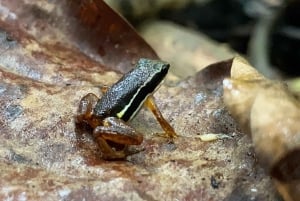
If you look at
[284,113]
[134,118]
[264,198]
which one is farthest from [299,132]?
[134,118]

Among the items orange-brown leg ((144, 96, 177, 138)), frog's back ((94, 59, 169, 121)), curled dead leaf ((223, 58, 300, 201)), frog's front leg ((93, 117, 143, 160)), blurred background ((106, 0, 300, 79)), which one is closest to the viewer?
curled dead leaf ((223, 58, 300, 201))

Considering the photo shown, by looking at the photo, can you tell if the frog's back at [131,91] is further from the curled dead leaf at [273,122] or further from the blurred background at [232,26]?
the blurred background at [232,26]

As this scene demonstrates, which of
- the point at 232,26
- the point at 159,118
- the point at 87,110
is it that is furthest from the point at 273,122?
the point at 232,26

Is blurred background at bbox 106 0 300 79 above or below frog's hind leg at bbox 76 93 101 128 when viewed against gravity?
below

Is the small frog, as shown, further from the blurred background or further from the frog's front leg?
the blurred background

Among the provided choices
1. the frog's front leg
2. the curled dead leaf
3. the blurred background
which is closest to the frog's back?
the frog's front leg

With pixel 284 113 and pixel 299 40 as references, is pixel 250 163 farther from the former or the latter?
pixel 299 40

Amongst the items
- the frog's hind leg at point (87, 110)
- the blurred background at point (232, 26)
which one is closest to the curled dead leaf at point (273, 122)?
the frog's hind leg at point (87, 110)

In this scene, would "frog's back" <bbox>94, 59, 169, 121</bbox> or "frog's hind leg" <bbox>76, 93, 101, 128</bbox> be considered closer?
"frog's hind leg" <bbox>76, 93, 101, 128</bbox>
